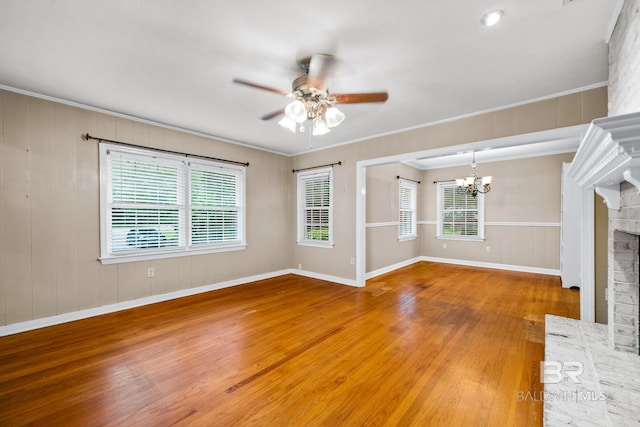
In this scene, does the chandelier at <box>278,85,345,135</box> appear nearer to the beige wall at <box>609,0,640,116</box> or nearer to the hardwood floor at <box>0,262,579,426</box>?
the beige wall at <box>609,0,640,116</box>

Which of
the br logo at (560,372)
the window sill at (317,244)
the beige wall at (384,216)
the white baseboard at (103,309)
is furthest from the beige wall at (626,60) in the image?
→ the white baseboard at (103,309)

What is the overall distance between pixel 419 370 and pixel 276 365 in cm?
118

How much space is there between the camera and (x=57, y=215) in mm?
3137

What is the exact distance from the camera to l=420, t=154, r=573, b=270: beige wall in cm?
549

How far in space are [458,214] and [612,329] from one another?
501cm

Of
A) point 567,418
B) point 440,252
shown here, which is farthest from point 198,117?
point 440,252

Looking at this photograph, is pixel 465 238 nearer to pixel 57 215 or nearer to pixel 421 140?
pixel 421 140

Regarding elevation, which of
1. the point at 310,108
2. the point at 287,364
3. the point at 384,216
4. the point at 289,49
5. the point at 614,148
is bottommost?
the point at 287,364

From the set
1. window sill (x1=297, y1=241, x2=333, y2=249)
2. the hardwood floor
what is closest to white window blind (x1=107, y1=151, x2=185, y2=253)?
the hardwood floor

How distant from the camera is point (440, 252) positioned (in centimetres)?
714

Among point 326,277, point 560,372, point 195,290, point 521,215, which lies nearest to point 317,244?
point 326,277

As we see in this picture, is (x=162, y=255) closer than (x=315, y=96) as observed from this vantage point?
No

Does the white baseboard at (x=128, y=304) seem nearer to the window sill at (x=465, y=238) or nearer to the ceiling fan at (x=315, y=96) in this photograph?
the ceiling fan at (x=315, y=96)

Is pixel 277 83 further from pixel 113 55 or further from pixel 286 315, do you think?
pixel 286 315
